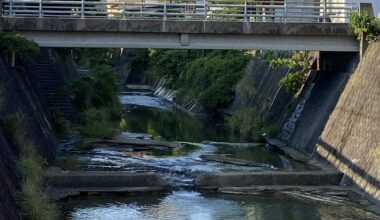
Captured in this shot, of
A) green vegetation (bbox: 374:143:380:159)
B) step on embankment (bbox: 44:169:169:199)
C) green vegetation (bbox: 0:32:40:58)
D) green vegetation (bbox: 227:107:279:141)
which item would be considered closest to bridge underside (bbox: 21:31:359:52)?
green vegetation (bbox: 0:32:40:58)

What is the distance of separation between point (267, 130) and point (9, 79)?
48.0ft

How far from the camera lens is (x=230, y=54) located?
176 feet

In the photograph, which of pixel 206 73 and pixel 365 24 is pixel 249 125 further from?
pixel 206 73

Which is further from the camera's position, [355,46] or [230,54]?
[230,54]

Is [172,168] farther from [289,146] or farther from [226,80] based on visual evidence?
[226,80]

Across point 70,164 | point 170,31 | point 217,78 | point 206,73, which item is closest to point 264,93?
point 217,78

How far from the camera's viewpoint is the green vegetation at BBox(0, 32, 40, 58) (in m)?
26.6

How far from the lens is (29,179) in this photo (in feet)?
57.1

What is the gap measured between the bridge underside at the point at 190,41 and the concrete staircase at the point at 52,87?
9.13 m

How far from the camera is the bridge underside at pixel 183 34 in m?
28.2

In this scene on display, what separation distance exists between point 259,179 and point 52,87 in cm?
1883

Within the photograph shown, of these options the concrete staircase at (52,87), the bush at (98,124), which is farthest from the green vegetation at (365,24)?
the concrete staircase at (52,87)

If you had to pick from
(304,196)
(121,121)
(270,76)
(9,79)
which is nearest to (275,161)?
(304,196)

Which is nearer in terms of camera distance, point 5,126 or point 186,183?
point 5,126
